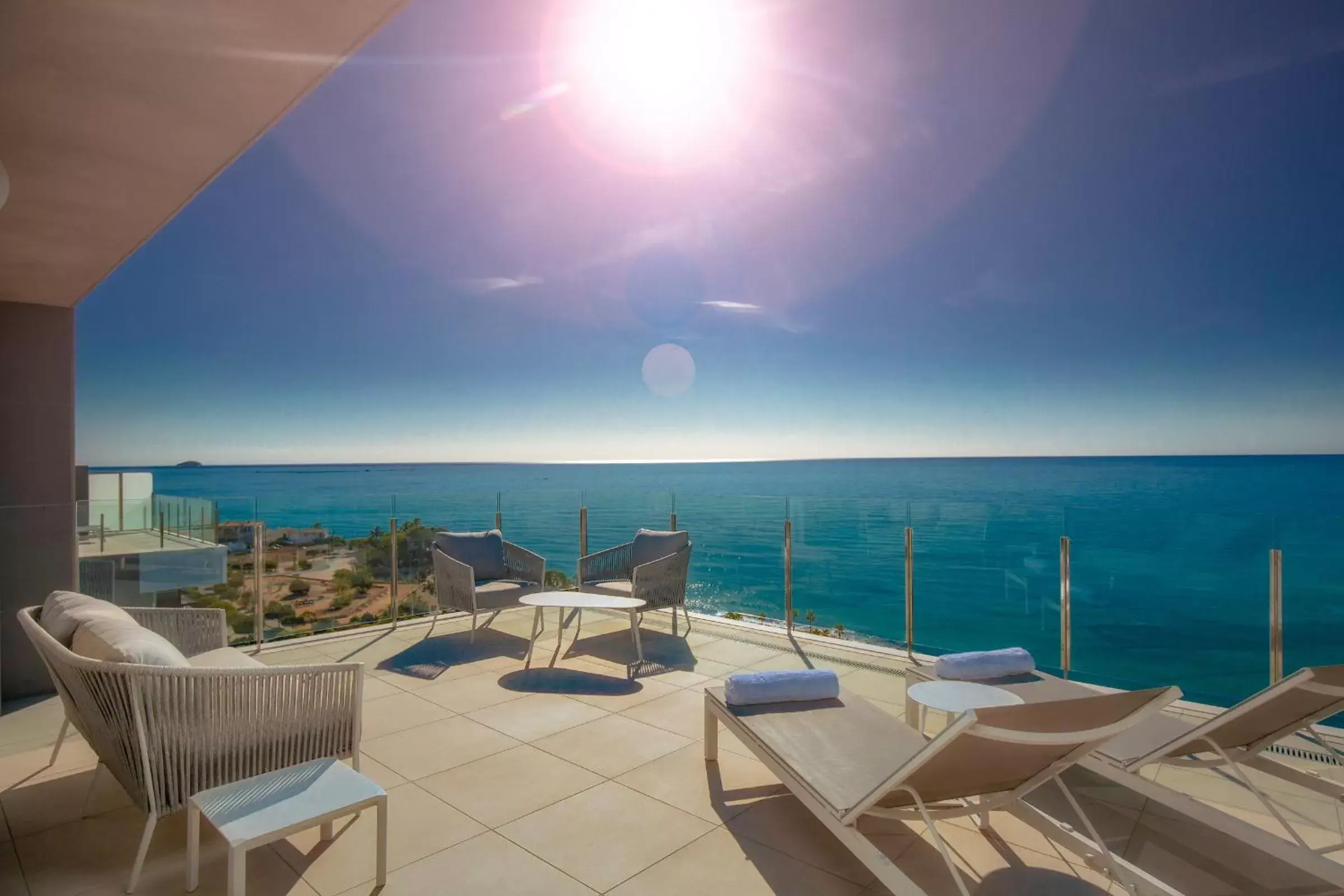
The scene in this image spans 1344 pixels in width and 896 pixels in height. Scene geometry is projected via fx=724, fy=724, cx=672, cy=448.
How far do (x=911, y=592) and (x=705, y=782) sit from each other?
9.50 ft

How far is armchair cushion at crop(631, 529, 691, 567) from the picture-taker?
668 cm

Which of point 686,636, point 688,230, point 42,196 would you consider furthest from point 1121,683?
point 688,230

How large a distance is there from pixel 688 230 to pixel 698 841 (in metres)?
9.67

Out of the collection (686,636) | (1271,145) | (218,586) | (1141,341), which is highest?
(1271,145)

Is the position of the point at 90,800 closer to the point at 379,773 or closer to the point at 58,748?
the point at 58,748

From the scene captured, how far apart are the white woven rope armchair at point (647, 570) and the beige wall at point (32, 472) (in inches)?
147

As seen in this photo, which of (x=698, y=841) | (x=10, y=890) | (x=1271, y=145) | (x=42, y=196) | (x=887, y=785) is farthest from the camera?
(x=1271, y=145)

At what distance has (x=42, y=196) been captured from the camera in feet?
10.2

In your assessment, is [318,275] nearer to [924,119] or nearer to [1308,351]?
[924,119]

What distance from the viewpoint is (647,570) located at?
19.5ft

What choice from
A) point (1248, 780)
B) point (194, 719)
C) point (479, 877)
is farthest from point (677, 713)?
point (1248, 780)

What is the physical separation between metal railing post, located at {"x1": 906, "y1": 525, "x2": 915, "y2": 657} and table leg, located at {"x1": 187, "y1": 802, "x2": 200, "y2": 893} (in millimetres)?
4525

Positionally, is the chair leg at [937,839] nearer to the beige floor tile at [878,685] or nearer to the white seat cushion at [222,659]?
the beige floor tile at [878,685]

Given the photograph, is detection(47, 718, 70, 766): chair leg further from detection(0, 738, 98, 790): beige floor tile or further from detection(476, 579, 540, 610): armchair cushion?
detection(476, 579, 540, 610): armchair cushion
